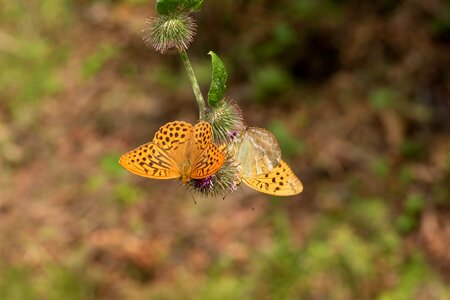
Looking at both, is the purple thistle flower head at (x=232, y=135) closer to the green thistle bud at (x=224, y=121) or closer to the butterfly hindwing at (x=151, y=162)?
the green thistle bud at (x=224, y=121)

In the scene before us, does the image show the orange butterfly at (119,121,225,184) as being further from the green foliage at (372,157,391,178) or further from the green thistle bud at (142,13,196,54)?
the green foliage at (372,157,391,178)

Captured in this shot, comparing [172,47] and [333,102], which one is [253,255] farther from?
[172,47]

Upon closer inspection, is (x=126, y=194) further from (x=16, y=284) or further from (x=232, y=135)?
(x=232, y=135)

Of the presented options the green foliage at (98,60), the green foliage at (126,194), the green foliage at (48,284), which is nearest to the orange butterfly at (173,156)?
the green foliage at (48,284)

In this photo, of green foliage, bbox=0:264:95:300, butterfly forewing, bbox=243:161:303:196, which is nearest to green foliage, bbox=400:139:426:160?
green foliage, bbox=0:264:95:300

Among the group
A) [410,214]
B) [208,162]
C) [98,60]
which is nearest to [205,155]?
[208,162]
